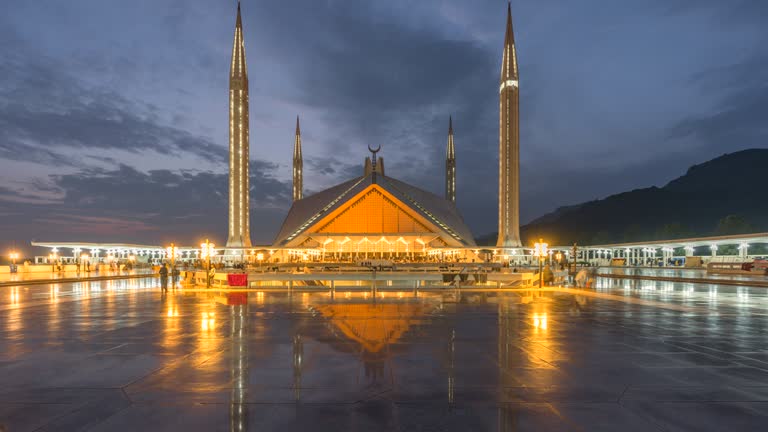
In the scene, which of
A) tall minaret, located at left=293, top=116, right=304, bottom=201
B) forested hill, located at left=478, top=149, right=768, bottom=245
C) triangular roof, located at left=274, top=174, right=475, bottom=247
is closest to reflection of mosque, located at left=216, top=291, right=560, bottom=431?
triangular roof, located at left=274, top=174, right=475, bottom=247

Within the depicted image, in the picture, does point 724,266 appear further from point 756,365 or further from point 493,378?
point 493,378

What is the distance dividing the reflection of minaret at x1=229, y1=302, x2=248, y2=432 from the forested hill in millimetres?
139497

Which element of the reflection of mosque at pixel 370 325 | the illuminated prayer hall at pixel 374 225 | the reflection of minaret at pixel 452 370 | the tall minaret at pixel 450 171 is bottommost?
the reflection of mosque at pixel 370 325

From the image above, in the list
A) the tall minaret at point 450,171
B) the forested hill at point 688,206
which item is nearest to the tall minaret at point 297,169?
the tall minaret at point 450,171

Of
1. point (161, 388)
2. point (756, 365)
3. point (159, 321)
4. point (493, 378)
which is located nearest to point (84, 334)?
point (159, 321)

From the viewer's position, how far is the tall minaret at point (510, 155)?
55562 millimetres

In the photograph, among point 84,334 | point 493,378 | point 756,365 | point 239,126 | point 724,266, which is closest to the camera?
point 493,378

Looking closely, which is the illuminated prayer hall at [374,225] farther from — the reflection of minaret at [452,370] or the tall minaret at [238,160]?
the reflection of minaret at [452,370]

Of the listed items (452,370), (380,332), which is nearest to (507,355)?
(452,370)

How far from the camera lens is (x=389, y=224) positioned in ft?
186

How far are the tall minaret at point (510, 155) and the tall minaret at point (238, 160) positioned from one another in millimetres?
31534

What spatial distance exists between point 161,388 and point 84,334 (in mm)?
4222

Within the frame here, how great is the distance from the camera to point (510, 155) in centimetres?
5569

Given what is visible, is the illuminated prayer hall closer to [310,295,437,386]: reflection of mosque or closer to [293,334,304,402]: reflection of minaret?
[310,295,437,386]: reflection of mosque
